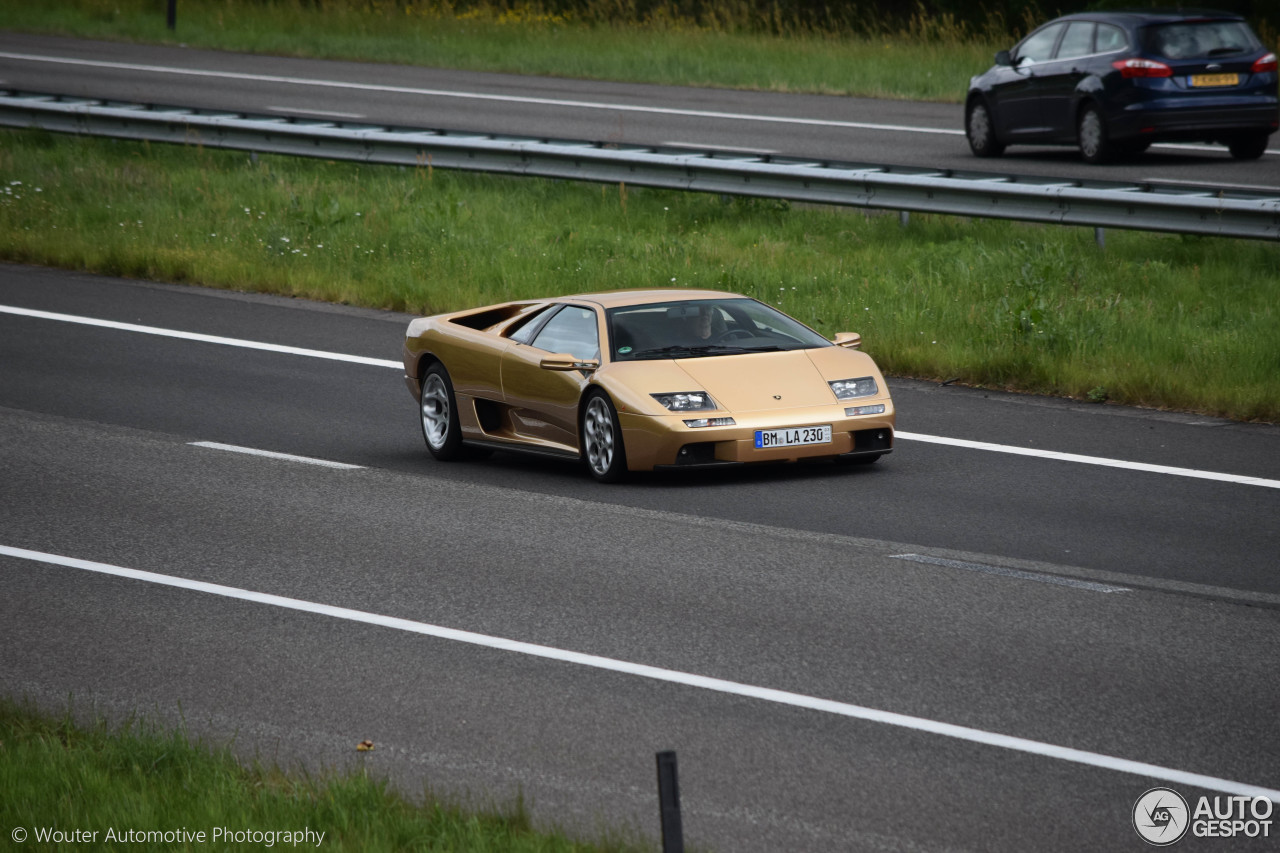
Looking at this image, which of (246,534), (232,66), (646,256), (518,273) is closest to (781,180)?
(646,256)

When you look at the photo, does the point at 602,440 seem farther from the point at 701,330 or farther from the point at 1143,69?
the point at 1143,69

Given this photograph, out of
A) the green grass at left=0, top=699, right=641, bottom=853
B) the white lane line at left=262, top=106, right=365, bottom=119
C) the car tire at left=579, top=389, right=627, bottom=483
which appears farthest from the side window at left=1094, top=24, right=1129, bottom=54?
the green grass at left=0, top=699, right=641, bottom=853

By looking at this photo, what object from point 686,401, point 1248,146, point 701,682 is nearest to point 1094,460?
point 686,401

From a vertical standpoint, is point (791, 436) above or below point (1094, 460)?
above

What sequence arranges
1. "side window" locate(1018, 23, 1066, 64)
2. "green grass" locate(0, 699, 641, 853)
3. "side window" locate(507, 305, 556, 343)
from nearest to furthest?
"green grass" locate(0, 699, 641, 853) < "side window" locate(507, 305, 556, 343) < "side window" locate(1018, 23, 1066, 64)

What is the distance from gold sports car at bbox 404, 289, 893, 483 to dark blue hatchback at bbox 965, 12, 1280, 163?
37.6 feet

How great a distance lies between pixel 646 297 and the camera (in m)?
12.4

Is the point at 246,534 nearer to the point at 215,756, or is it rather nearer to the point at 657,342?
the point at 657,342

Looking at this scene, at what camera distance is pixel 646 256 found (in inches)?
755

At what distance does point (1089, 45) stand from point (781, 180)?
6116 millimetres

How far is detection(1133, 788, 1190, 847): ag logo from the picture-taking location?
18.0 ft

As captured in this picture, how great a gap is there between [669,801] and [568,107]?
28248mm

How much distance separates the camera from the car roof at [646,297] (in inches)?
483

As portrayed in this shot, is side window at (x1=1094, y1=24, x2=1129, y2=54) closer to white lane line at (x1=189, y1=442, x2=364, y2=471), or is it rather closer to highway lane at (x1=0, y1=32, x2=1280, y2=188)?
highway lane at (x1=0, y1=32, x2=1280, y2=188)
